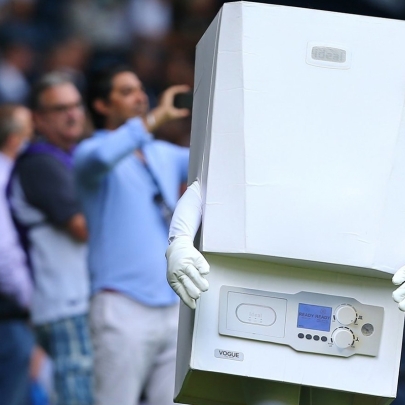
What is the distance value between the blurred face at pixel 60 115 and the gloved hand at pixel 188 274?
2.33 m

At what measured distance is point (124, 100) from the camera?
4691 mm

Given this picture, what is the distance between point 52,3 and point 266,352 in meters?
3.90

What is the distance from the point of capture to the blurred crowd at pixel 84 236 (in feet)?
14.1

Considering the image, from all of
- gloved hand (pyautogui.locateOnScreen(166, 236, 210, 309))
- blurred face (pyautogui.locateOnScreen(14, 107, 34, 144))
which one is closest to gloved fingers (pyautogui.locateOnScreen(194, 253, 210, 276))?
gloved hand (pyautogui.locateOnScreen(166, 236, 210, 309))

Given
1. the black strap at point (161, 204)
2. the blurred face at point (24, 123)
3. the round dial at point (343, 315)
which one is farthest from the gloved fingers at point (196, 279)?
the blurred face at point (24, 123)

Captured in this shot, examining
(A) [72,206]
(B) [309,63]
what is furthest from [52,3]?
(B) [309,63]

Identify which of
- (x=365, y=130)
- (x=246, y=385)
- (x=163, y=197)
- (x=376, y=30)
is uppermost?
(x=376, y=30)

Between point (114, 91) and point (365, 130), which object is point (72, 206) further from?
point (365, 130)

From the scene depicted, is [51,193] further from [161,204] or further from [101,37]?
[101,37]

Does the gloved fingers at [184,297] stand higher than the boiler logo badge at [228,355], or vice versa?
the gloved fingers at [184,297]

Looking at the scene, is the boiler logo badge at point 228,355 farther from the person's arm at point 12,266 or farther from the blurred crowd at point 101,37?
the blurred crowd at point 101,37

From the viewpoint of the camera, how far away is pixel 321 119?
2.73 metres

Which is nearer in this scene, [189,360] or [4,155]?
[189,360]

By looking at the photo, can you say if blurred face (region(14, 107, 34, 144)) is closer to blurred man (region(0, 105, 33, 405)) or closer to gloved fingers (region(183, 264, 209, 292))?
blurred man (region(0, 105, 33, 405))
